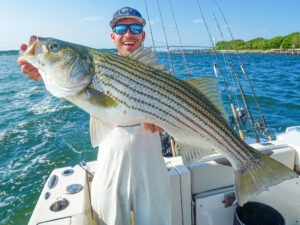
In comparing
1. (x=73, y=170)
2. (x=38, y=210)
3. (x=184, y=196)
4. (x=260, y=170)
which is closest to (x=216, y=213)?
(x=184, y=196)

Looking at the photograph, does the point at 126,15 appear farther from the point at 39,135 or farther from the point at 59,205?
the point at 39,135

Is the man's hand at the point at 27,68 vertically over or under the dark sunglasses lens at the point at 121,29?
under

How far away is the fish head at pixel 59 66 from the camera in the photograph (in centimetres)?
190

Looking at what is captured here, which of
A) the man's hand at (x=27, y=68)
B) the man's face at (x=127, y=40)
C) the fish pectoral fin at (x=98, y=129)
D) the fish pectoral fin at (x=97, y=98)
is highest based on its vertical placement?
the man's face at (x=127, y=40)

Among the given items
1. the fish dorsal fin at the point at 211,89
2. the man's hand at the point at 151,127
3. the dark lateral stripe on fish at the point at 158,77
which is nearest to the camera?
the dark lateral stripe on fish at the point at 158,77

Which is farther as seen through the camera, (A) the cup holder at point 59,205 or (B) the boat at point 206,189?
(B) the boat at point 206,189

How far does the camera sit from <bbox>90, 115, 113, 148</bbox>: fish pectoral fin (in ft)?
6.91

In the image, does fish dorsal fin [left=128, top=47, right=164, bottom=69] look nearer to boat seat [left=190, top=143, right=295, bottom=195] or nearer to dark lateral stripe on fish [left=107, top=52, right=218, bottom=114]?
dark lateral stripe on fish [left=107, top=52, right=218, bottom=114]

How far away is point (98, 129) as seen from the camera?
2125 mm

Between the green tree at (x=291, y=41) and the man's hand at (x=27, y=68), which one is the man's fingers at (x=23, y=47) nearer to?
the man's hand at (x=27, y=68)

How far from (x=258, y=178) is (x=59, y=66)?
2.15 metres

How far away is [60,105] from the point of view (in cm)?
1457

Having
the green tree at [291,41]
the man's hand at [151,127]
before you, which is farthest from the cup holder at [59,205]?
the green tree at [291,41]

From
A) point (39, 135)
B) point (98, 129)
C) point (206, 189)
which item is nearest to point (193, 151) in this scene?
point (98, 129)
